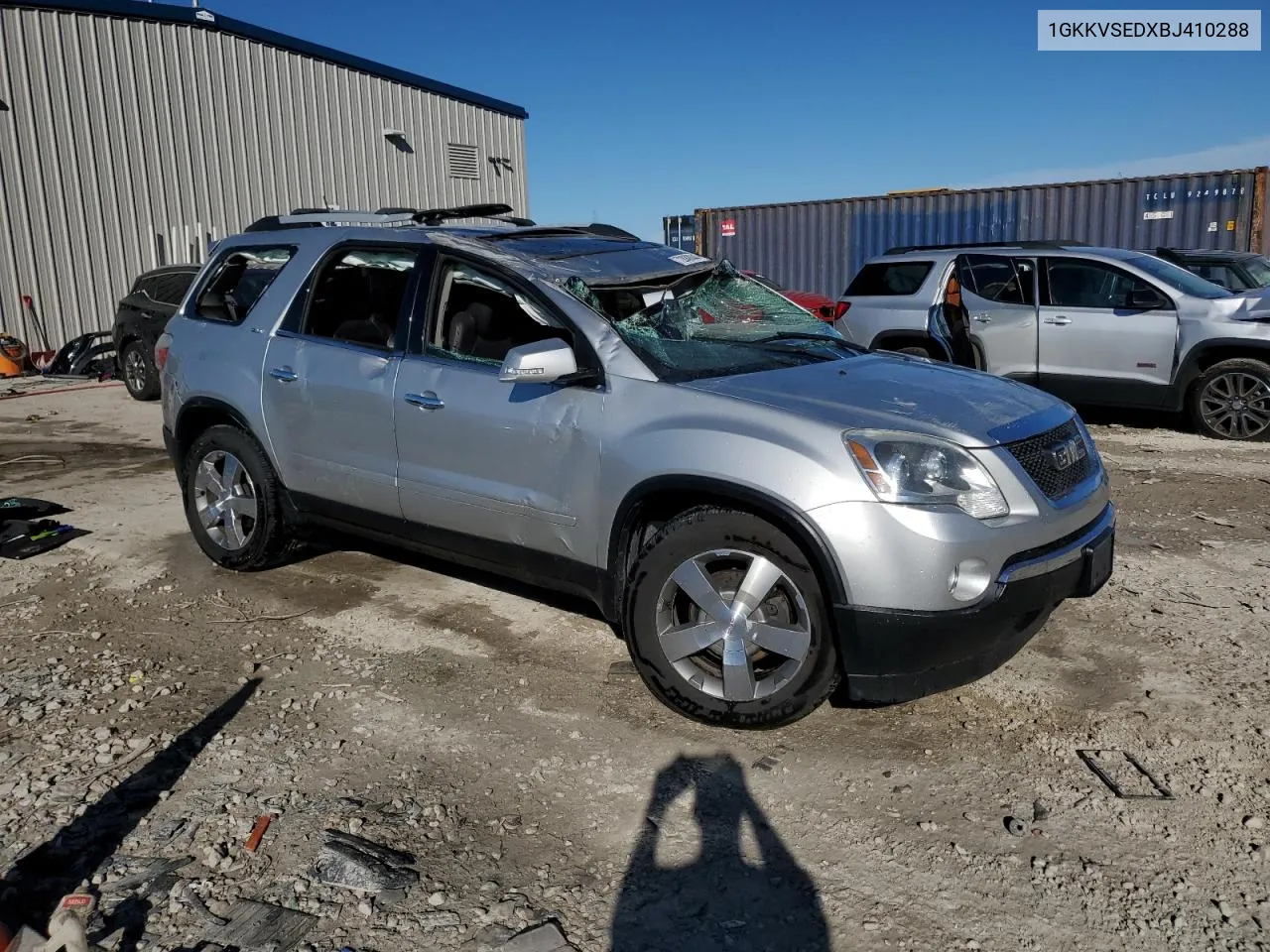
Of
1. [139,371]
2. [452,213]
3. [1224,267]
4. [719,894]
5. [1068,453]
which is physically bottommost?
[719,894]

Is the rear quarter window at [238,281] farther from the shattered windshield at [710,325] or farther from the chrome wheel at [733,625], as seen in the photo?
the chrome wheel at [733,625]

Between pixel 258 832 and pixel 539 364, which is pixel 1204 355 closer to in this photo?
pixel 539 364

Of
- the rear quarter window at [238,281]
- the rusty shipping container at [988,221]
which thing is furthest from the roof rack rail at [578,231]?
the rusty shipping container at [988,221]

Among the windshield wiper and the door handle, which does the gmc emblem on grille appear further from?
the door handle

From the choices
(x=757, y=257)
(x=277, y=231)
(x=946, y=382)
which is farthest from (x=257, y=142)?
(x=946, y=382)

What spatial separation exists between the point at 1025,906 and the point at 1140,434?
7406 mm

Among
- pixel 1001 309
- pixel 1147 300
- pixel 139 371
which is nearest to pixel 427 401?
pixel 1001 309

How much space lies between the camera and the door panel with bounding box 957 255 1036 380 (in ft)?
29.8

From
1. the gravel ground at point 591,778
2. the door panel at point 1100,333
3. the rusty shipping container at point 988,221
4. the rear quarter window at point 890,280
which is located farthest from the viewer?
the rusty shipping container at point 988,221

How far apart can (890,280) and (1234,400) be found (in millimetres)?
3121

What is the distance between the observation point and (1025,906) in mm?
2559

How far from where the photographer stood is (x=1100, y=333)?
872cm

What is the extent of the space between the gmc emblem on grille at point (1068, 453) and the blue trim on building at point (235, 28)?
16.0m

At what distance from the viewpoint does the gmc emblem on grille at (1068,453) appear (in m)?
3.52
